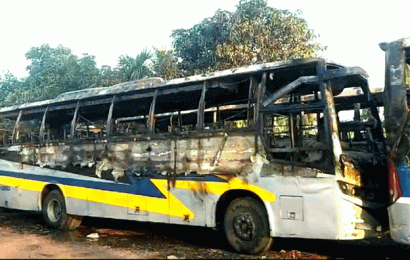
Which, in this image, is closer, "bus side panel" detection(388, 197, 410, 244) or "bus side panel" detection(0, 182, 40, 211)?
"bus side panel" detection(388, 197, 410, 244)

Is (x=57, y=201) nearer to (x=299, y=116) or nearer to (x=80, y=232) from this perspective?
(x=80, y=232)

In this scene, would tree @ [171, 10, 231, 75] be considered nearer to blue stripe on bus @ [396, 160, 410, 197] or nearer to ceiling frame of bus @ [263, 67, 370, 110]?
ceiling frame of bus @ [263, 67, 370, 110]

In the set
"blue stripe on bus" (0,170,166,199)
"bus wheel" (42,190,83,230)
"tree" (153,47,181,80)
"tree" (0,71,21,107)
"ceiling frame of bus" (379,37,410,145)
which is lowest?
"bus wheel" (42,190,83,230)

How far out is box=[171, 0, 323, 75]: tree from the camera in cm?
1688

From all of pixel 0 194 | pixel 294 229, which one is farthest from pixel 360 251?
pixel 0 194

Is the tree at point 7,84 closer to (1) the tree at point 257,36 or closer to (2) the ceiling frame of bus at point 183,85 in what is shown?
(1) the tree at point 257,36

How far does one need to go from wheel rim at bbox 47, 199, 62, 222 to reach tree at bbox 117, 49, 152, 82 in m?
13.3

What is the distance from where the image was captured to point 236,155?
6641 millimetres

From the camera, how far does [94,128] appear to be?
366 inches

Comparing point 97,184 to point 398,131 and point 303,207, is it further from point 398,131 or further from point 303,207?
point 398,131

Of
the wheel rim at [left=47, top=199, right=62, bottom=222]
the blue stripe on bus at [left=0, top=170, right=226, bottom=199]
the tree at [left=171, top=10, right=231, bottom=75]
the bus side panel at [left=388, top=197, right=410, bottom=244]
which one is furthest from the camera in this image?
the tree at [left=171, top=10, right=231, bottom=75]

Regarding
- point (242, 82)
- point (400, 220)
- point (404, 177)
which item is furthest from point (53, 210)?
point (404, 177)

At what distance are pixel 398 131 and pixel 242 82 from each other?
2.52 m

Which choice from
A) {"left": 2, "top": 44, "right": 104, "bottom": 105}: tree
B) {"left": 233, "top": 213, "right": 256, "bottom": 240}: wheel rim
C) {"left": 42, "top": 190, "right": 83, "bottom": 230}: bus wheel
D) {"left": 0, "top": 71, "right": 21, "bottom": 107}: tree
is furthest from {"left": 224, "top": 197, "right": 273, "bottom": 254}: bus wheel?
{"left": 0, "top": 71, "right": 21, "bottom": 107}: tree
